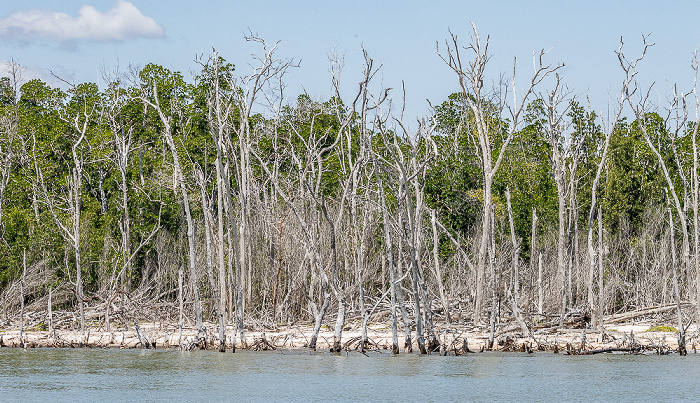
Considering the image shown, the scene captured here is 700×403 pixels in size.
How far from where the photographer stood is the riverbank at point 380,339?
23.5 meters

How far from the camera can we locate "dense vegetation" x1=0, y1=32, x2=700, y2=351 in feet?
84.0

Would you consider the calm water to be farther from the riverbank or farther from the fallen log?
the riverbank

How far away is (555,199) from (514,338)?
13.9 m

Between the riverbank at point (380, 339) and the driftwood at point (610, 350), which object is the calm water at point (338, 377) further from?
the riverbank at point (380, 339)

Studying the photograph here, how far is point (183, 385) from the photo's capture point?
19953 mm

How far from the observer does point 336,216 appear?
32688 millimetres

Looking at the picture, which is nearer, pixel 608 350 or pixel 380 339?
pixel 608 350

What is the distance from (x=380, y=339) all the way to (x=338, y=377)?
548cm

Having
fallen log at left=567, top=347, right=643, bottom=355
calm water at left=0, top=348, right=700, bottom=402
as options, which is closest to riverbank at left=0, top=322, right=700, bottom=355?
fallen log at left=567, top=347, right=643, bottom=355

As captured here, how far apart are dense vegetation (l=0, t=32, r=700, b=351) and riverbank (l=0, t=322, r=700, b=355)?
2.16ft

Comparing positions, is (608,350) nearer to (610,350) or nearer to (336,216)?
(610,350)

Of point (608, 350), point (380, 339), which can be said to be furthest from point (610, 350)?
point (380, 339)

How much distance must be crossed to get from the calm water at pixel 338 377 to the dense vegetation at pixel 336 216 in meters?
1.20

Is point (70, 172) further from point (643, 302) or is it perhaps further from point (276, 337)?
point (643, 302)
